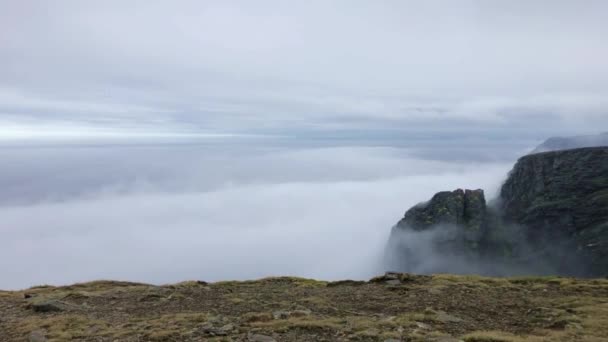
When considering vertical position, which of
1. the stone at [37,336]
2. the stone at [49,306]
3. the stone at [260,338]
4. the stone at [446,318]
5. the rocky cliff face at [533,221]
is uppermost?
the stone at [260,338]

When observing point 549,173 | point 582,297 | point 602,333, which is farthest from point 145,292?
point 549,173

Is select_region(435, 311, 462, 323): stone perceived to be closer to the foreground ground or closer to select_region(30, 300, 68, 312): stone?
the foreground ground

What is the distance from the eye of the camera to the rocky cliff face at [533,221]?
132 meters

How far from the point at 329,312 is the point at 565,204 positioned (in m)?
159

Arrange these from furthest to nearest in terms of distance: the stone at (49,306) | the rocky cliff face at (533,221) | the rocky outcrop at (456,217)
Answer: the rocky outcrop at (456,217)
the rocky cliff face at (533,221)
the stone at (49,306)

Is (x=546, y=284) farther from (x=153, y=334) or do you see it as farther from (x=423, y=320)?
(x=153, y=334)

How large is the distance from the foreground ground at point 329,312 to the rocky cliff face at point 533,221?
123330 mm

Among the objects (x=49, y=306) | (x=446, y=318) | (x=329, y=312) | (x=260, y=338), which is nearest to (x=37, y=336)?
(x=49, y=306)

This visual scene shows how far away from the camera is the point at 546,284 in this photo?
2416 cm

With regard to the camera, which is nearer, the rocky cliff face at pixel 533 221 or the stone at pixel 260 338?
the stone at pixel 260 338

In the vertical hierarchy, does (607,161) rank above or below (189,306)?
above

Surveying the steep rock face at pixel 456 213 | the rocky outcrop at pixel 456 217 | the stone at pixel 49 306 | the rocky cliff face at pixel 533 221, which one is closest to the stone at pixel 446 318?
the stone at pixel 49 306

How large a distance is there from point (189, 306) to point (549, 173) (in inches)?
6761

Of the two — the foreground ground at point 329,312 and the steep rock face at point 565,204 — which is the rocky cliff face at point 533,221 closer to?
the steep rock face at point 565,204
